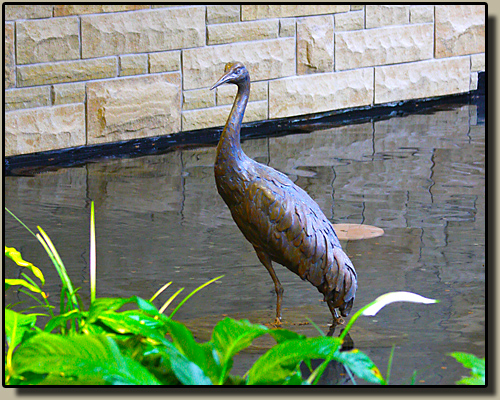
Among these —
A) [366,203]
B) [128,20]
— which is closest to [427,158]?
[366,203]

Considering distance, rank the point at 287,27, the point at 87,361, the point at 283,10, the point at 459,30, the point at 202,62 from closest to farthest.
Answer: the point at 87,361, the point at 202,62, the point at 283,10, the point at 287,27, the point at 459,30

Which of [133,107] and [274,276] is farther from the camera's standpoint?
[133,107]

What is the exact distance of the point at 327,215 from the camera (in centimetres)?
743

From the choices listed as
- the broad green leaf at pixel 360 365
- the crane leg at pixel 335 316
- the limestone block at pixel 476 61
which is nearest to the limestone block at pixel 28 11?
the crane leg at pixel 335 316

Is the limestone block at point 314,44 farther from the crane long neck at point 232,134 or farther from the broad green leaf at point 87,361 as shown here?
the broad green leaf at point 87,361

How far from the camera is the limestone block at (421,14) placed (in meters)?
11.4

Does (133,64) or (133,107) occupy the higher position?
(133,64)

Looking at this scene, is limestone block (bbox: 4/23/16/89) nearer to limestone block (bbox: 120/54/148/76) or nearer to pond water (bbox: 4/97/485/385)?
pond water (bbox: 4/97/485/385)

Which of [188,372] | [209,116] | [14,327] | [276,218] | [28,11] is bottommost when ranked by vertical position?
[188,372]

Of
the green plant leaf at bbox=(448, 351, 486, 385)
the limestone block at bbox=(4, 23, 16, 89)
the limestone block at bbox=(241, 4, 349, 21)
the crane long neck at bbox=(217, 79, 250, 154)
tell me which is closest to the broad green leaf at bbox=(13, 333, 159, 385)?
the green plant leaf at bbox=(448, 351, 486, 385)

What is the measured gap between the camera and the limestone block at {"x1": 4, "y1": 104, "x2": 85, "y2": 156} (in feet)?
27.9

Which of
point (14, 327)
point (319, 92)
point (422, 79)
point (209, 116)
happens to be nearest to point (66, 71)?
point (209, 116)

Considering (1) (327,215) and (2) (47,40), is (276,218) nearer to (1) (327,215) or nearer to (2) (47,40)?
(1) (327,215)

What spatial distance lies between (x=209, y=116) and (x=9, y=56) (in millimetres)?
2403
